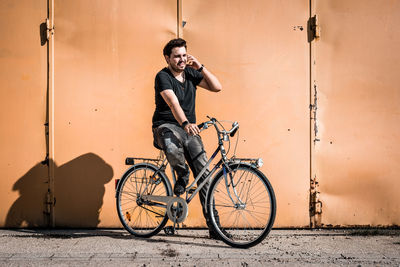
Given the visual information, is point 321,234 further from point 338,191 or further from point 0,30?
point 0,30

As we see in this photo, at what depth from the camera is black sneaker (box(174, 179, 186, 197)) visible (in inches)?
181

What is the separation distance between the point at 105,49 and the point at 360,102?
9.93ft

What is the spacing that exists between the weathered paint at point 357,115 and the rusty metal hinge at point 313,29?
7 cm

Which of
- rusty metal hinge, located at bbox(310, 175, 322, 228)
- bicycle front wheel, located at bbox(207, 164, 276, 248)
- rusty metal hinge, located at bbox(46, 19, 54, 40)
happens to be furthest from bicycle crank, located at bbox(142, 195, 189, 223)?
rusty metal hinge, located at bbox(46, 19, 54, 40)

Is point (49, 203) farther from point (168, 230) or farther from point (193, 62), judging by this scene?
point (193, 62)

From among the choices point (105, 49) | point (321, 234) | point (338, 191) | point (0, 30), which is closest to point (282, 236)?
point (321, 234)

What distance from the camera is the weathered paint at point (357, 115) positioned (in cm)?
520

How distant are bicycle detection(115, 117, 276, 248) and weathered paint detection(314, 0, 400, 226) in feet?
2.80

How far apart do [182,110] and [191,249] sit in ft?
4.46

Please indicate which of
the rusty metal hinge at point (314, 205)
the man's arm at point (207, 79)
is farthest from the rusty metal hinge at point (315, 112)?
the man's arm at point (207, 79)

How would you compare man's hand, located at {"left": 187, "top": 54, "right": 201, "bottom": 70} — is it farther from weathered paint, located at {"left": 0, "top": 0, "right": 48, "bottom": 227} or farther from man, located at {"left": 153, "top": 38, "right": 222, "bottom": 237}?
weathered paint, located at {"left": 0, "top": 0, "right": 48, "bottom": 227}

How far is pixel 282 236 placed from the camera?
4.91 meters

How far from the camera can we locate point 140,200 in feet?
16.3

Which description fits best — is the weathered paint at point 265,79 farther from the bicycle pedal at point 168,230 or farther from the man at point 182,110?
the bicycle pedal at point 168,230
